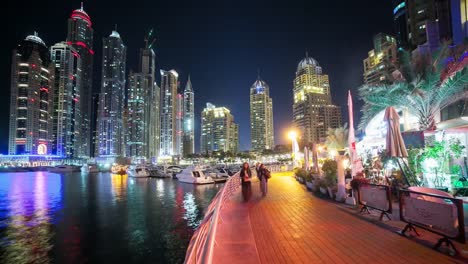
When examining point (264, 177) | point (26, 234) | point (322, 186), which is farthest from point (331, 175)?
point (26, 234)

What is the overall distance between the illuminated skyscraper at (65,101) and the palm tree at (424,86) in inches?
6885

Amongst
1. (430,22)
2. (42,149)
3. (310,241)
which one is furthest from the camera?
(42,149)

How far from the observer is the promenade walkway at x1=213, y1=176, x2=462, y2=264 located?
490 cm

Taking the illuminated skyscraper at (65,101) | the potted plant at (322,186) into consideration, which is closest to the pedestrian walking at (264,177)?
the potted plant at (322,186)

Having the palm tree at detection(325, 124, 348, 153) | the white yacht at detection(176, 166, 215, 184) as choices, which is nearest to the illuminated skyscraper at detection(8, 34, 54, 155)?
the white yacht at detection(176, 166, 215, 184)

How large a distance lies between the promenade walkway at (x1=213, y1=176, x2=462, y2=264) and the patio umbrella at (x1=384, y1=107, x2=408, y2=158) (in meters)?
2.94

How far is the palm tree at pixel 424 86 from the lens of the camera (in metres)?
13.9

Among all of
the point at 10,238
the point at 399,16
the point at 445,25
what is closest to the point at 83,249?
the point at 10,238

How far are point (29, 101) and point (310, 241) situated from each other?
16117cm

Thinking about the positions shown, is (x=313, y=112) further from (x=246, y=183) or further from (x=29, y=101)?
(x=29, y=101)

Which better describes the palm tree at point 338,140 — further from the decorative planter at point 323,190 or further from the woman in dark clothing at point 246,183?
the woman in dark clothing at point 246,183

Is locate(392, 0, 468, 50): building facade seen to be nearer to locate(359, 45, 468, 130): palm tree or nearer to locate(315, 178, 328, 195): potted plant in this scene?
locate(359, 45, 468, 130): palm tree

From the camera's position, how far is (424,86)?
1410cm

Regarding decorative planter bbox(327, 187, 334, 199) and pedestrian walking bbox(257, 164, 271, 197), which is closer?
decorative planter bbox(327, 187, 334, 199)
